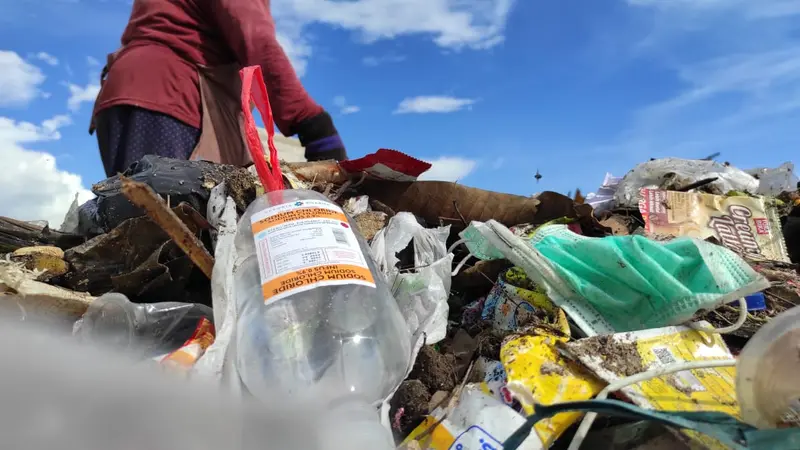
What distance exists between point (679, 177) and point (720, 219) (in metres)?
0.23

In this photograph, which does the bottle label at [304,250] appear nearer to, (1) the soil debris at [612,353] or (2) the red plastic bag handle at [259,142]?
(2) the red plastic bag handle at [259,142]

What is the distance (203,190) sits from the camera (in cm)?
116

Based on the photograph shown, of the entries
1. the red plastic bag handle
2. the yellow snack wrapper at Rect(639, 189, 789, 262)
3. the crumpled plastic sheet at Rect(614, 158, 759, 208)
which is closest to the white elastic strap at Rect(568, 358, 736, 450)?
the yellow snack wrapper at Rect(639, 189, 789, 262)

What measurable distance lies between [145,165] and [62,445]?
0.93 metres

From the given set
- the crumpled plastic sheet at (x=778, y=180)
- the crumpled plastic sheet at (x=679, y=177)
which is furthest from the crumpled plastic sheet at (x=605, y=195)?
the crumpled plastic sheet at (x=778, y=180)

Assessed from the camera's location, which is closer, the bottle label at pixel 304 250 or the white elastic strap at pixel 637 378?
the white elastic strap at pixel 637 378

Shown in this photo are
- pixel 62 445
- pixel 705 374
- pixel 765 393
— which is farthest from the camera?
pixel 705 374

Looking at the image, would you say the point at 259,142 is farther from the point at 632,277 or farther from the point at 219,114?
the point at 219,114

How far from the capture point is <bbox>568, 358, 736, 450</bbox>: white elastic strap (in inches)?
26.2

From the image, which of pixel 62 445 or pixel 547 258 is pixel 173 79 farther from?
pixel 62 445

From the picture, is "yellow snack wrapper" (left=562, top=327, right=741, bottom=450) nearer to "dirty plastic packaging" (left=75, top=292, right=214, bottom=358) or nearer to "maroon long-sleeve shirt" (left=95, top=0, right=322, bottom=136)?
"dirty plastic packaging" (left=75, top=292, right=214, bottom=358)

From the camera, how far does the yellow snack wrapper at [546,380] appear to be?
0.69 m

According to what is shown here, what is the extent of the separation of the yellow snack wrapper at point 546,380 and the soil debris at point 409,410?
135 mm

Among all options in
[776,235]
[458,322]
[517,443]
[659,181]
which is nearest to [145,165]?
[458,322]
